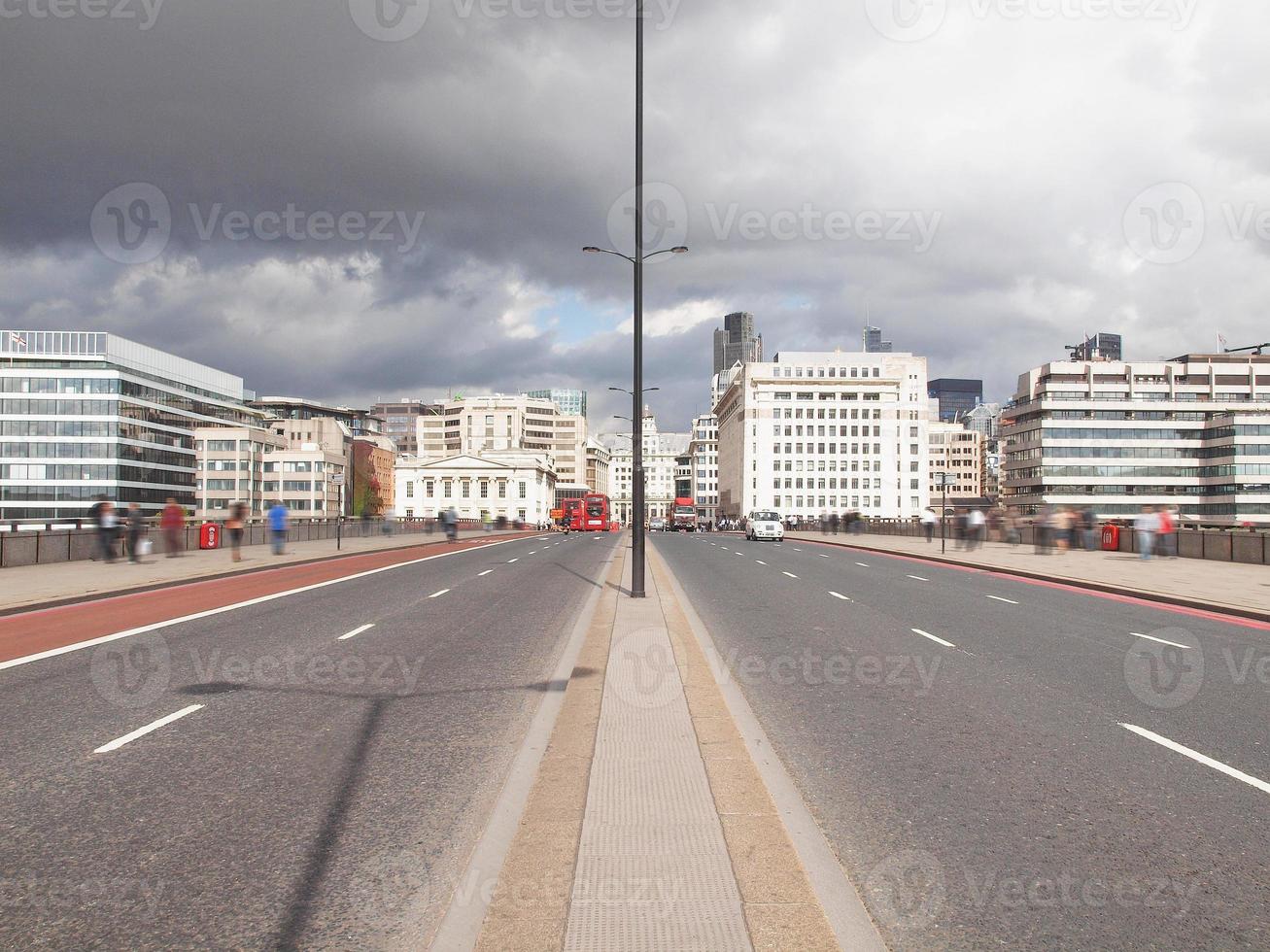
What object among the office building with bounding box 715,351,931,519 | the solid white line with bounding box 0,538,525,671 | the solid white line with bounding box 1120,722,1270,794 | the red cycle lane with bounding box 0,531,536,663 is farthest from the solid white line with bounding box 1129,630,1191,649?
the office building with bounding box 715,351,931,519

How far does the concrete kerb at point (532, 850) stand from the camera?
3.70 metres

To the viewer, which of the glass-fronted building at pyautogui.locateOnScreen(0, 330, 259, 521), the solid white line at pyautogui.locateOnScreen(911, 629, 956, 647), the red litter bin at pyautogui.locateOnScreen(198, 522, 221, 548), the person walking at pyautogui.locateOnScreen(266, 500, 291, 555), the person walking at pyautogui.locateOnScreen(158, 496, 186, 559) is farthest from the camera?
the glass-fronted building at pyautogui.locateOnScreen(0, 330, 259, 521)

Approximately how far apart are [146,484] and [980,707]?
128643 millimetres

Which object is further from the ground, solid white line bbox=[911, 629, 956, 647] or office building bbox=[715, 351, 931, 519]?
office building bbox=[715, 351, 931, 519]

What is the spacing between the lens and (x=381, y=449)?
19588 cm

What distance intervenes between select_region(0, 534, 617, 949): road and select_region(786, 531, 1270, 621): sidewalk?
12.8 metres

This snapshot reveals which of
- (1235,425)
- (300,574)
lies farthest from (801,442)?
(300,574)

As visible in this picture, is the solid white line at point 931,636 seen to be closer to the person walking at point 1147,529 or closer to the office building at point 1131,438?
the person walking at point 1147,529

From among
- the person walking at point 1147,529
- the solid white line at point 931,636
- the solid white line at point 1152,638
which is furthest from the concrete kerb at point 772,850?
the person walking at point 1147,529

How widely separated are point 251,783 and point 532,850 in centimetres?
223

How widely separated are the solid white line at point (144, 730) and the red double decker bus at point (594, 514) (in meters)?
88.6

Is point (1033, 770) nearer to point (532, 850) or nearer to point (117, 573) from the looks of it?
point (532, 850)

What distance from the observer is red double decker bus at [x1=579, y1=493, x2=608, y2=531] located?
96.8 m

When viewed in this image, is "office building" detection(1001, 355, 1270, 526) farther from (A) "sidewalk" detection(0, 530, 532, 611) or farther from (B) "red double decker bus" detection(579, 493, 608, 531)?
(A) "sidewalk" detection(0, 530, 532, 611)
